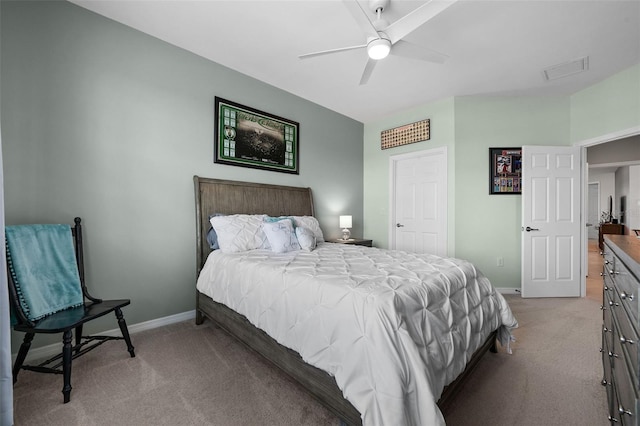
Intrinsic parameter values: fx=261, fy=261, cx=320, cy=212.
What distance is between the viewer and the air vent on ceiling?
9.44ft

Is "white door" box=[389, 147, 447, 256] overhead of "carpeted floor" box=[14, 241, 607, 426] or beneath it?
overhead

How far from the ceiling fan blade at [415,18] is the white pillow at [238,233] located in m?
2.06

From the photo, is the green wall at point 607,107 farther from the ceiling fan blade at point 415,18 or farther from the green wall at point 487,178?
the ceiling fan blade at point 415,18

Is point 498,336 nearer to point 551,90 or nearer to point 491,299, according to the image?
point 491,299

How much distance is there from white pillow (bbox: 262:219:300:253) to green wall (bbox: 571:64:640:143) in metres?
4.03

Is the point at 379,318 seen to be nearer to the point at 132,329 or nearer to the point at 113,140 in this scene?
the point at 132,329

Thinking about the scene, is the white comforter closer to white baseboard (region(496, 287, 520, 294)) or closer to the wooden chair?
the wooden chair

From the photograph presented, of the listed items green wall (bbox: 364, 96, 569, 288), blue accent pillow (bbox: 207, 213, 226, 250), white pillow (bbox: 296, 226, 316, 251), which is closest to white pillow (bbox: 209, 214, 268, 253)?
blue accent pillow (bbox: 207, 213, 226, 250)

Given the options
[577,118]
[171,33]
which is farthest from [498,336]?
[171,33]

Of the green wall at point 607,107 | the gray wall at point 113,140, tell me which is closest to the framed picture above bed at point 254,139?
the gray wall at point 113,140

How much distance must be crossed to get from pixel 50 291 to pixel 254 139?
2.32 m

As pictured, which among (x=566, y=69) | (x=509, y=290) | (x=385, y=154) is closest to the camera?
(x=566, y=69)

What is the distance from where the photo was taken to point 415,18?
1.75 m

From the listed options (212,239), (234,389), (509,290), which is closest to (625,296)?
(234,389)
